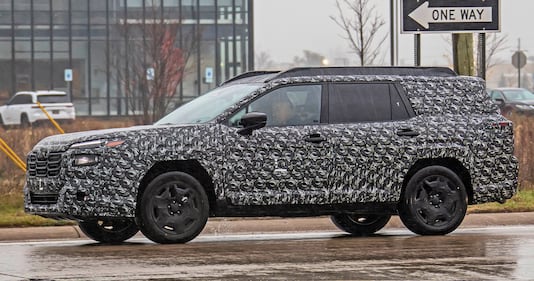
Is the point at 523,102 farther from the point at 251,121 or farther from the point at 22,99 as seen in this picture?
the point at 251,121

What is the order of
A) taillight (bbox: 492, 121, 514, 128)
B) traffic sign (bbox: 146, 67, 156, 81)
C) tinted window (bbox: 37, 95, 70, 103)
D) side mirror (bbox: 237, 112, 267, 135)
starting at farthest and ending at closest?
tinted window (bbox: 37, 95, 70, 103)
traffic sign (bbox: 146, 67, 156, 81)
taillight (bbox: 492, 121, 514, 128)
side mirror (bbox: 237, 112, 267, 135)

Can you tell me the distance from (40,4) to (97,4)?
10.3 ft

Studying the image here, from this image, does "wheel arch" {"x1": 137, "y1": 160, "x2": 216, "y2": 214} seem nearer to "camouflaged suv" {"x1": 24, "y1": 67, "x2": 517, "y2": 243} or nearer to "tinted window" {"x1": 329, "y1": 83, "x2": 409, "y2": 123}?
"camouflaged suv" {"x1": 24, "y1": 67, "x2": 517, "y2": 243}

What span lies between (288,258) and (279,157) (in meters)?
2.08

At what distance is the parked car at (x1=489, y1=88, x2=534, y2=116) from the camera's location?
45938 mm

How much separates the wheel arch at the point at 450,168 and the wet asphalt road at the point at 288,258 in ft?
1.64

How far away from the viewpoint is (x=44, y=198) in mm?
12055

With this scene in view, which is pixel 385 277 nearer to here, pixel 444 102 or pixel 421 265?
pixel 421 265

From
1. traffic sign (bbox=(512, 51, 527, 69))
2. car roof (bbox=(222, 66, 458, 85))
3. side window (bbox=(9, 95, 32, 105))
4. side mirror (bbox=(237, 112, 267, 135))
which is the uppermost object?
traffic sign (bbox=(512, 51, 527, 69))

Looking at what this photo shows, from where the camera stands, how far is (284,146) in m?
12.3

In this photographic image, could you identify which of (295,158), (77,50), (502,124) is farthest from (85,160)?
(77,50)

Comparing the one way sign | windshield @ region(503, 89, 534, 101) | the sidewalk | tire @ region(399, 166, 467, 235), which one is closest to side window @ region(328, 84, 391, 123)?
tire @ region(399, 166, 467, 235)

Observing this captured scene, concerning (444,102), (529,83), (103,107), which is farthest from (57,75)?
(529,83)

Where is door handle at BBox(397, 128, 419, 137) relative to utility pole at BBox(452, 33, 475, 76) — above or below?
below
